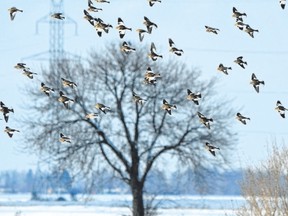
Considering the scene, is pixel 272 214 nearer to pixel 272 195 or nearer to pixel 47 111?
pixel 272 195

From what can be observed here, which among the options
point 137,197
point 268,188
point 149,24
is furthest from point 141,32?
point 137,197

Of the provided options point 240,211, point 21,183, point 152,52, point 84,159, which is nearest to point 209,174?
point 84,159

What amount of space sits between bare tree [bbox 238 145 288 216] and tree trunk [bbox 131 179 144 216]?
47.6 ft

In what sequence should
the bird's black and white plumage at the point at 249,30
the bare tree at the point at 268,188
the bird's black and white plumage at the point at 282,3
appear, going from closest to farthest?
1. the bird's black and white plumage at the point at 282,3
2. the bird's black and white plumage at the point at 249,30
3. the bare tree at the point at 268,188

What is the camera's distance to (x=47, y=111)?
34.7 m

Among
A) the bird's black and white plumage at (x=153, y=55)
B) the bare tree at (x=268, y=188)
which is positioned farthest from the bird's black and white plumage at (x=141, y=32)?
the bare tree at (x=268, y=188)

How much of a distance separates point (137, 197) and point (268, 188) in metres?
15.8

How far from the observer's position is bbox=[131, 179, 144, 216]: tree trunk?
3275 centimetres

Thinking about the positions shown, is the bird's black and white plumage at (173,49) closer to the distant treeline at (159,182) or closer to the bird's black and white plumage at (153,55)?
the bird's black and white plumage at (153,55)

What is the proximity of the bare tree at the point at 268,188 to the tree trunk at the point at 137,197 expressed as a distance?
47.6ft

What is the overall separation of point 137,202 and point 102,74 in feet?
17.3

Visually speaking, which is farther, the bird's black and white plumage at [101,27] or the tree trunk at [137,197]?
the tree trunk at [137,197]

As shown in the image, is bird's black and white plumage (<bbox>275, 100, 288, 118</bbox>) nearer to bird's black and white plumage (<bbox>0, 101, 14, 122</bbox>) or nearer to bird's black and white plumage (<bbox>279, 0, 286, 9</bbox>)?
bird's black and white plumage (<bbox>279, 0, 286, 9</bbox>)

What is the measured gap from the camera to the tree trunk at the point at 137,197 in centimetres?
3275
